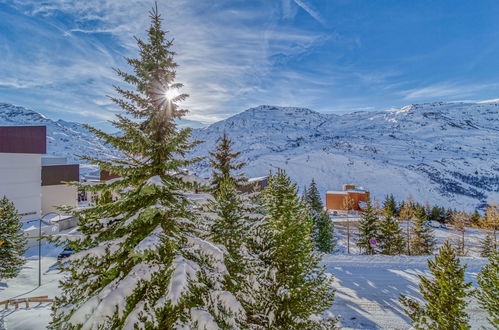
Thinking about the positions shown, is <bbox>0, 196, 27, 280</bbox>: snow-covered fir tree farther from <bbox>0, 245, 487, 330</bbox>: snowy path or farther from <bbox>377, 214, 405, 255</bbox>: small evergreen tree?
<bbox>377, 214, 405, 255</bbox>: small evergreen tree

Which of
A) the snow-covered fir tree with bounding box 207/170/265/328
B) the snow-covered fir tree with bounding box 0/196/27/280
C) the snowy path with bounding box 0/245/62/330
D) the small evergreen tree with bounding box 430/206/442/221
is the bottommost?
the small evergreen tree with bounding box 430/206/442/221

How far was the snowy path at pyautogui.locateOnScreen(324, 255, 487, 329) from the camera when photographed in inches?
603

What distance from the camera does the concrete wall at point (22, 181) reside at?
33.7 metres

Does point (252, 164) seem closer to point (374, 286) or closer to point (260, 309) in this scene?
point (374, 286)

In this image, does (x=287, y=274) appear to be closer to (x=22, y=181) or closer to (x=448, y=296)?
(x=448, y=296)

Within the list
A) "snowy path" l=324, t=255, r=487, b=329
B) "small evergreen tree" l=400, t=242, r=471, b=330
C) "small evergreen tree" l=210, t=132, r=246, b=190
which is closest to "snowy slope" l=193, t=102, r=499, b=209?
"snowy path" l=324, t=255, r=487, b=329

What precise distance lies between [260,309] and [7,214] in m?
22.8

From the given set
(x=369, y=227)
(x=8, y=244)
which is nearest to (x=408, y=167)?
(x=369, y=227)

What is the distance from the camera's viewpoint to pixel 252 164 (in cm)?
14388

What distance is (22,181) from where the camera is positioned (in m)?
35.2

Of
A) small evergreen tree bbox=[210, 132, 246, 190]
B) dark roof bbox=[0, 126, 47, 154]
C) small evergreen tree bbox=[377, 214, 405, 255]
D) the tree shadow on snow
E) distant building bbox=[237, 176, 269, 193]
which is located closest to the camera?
distant building bbox=[237, 176, 269, 193]

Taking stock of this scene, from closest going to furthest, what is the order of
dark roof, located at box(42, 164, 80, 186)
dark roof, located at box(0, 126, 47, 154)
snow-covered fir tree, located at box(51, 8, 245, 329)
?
snow-covered fir tree, located at box(51, 8, 245, 329) < dark roof, located at box(0, 126, 47, 154) < dark roof, located at box(42, 164, 80, 186)

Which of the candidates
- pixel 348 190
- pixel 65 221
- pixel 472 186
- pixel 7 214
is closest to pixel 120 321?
pixel 7 214

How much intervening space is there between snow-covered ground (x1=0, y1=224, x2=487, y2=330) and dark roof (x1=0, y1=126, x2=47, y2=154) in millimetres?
15248
